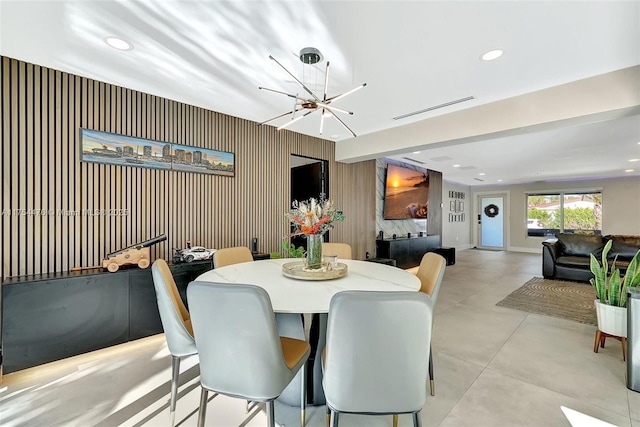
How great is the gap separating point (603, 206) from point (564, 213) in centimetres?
100

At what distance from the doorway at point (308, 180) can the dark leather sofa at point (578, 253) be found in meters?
4.77

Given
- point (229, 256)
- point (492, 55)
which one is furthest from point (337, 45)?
point (229, 256)

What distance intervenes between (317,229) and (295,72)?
1.57 m

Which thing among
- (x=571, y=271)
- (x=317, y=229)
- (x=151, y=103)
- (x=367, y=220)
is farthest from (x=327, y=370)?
(x=571, y=271)

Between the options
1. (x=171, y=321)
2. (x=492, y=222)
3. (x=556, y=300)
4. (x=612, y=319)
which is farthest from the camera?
(x=492, y=222)

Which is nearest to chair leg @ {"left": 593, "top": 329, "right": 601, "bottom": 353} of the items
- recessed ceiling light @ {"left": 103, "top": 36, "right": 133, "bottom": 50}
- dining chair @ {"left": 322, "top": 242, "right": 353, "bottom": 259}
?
dining chair @ {"left": 322, "top": 242, "right": 353, "bottom": 259}

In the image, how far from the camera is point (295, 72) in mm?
2705

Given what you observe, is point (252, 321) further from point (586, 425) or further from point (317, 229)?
point (586, 425)

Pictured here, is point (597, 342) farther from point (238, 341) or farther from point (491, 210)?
point (491, 210)

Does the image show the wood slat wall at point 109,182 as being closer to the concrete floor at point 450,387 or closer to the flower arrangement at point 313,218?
the concrete floor at point 450,387

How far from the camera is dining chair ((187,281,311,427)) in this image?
1237mm

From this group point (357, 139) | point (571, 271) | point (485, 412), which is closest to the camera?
point (485, 412)

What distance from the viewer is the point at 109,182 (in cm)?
299

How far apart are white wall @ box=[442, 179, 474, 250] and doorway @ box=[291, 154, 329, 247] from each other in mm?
6123
